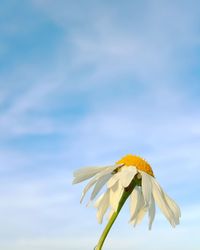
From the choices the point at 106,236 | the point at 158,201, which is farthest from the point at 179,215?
the point at 106,236

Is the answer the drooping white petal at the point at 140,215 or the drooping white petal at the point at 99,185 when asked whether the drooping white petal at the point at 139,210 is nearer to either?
the drooping white petal at the point at 140,215

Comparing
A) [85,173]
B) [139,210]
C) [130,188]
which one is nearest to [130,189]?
[130,188]

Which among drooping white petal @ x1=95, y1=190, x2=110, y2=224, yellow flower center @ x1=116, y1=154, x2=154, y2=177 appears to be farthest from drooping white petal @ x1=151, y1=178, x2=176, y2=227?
drooping white petal @ x1=95, y1=190, x2=110, y2=224

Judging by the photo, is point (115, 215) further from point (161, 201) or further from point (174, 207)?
point (174, 207)

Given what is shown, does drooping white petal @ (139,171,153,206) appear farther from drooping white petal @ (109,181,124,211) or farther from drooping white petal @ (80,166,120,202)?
drooping white petal @ (80,166,120,202)

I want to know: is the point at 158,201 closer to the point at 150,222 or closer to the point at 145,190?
the point at 145,190

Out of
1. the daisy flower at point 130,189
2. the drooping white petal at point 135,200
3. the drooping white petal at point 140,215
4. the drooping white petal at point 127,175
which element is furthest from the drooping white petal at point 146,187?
the drooping white petal at point 140,215
